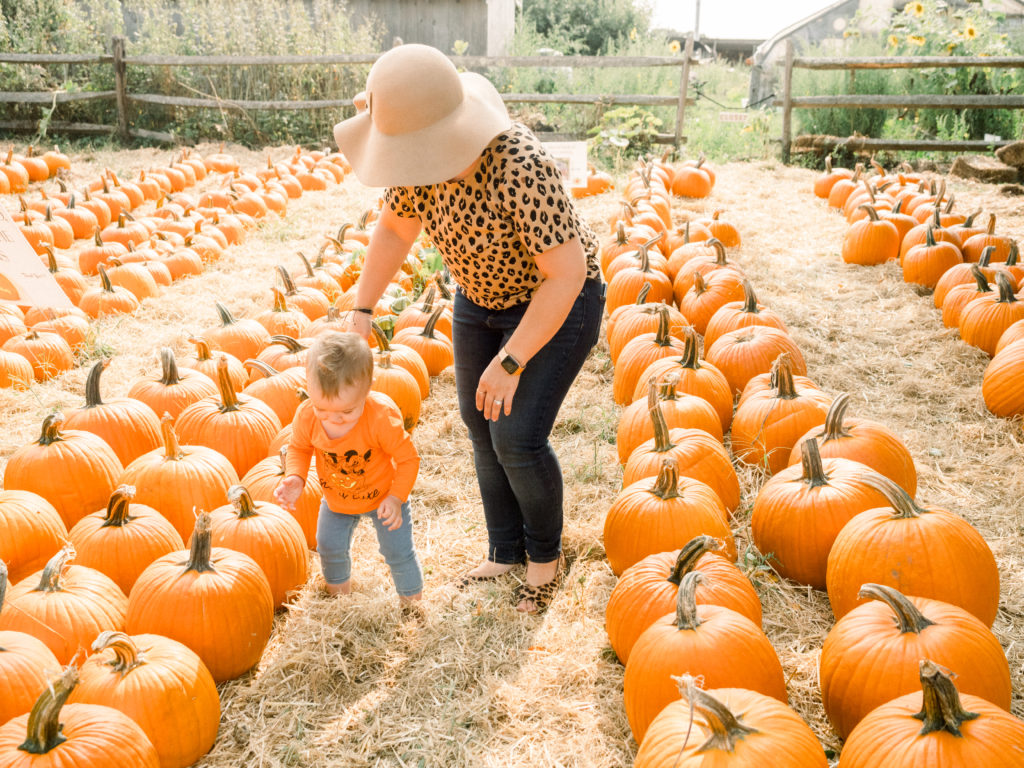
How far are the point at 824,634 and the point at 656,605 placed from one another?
0.70m

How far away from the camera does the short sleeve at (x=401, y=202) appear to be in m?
2.72

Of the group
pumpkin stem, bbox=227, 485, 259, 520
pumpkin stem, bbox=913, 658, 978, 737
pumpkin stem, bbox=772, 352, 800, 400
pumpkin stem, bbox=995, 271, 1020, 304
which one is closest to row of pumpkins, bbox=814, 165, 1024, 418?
pumpkin stem, bbox=995, 271, 1020, 304

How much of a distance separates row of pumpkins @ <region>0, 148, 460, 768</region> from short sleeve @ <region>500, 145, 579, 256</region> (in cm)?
129

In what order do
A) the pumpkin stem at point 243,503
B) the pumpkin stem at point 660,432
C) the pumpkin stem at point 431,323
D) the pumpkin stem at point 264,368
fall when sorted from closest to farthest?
the pumpkin stem at point 243,503
the pumpkin stem at point 660,432
the pumpkin stem at point 264,368
the pumpkin stem at point 431,323

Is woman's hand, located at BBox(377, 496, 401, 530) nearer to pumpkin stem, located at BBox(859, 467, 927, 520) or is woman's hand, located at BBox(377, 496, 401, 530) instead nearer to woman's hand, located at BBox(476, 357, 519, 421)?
woman's hand, located at BBox(476, 357, 519, 421)

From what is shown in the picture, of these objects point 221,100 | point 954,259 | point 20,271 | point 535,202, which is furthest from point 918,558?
point 221,100

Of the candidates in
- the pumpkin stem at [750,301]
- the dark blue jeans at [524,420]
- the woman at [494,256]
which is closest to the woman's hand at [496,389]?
the woman at [494,256]

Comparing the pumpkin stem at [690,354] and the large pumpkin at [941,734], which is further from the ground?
the pumpkin stem at [690,354]

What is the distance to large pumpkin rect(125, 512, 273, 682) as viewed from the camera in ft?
7.98

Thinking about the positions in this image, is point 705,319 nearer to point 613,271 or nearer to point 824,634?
point 613,271

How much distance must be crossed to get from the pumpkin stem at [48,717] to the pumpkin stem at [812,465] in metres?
2.34

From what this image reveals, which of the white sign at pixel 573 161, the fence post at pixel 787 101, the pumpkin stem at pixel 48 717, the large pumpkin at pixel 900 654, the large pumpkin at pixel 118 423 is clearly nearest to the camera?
the pumpkin stem at pixel 48 717

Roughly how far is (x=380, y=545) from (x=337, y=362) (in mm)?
753

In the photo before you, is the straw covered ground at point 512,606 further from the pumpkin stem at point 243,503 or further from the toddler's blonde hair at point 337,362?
the toddler's blonde hair at point 337,362
